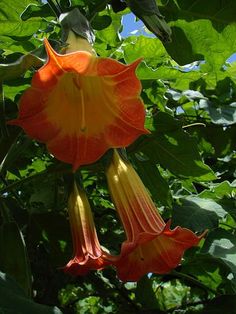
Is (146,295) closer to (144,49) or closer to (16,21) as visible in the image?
(144,49)

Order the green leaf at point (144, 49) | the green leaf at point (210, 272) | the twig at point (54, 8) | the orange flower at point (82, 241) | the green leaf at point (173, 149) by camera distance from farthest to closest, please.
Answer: the green leaf at point (210, 272) < the green leaf at point (144, 49) < the green leaf at point (173, 149) < the twig at point (54, 8) < the orange flower at point (82, 241)

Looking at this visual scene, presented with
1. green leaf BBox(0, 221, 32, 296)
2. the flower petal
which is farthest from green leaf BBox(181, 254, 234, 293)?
green leaf BBox(0, 221, 32, 296)

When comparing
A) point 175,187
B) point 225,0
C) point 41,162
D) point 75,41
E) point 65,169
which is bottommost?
point 175,187

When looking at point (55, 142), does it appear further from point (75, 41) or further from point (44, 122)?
point (75, 41)

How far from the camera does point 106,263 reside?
1.33 metres

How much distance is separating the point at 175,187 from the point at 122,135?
0.76 m

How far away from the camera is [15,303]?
110 cm

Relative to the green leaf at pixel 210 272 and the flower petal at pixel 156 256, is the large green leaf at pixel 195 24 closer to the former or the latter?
the flower petal at pixel 156 256

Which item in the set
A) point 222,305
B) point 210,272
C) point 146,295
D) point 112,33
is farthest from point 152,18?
point 210,272

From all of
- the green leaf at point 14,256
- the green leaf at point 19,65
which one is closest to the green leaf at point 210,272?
the green leaf at point 14,256

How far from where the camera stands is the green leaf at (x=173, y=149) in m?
1.62

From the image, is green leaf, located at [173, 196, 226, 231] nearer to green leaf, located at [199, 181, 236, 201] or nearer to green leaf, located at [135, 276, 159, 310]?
green leaf, located at [199, 181, 236, 201]

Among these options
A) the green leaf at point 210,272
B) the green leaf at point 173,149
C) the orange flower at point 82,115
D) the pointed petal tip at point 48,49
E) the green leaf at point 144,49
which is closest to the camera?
the pointed petal tip at point 48,49

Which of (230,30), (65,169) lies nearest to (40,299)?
(65,169)
